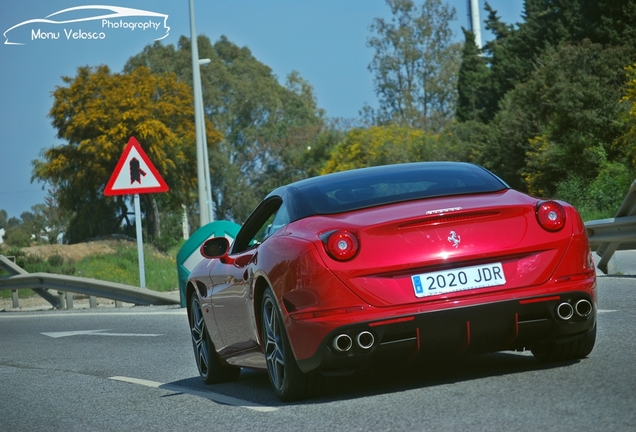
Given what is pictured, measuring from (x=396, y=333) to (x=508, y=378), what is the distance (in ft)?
2.62

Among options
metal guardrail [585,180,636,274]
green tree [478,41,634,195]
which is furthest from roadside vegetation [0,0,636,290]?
metal guardrail [585,180,636,274]

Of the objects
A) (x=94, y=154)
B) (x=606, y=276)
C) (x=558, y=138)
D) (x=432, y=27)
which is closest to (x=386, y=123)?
(x=432, y=27)

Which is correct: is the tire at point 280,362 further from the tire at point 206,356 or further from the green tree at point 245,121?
the green tree at point 245,121

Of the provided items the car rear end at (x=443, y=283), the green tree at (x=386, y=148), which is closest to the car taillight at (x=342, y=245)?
the car rear end at (x=443, y=283)

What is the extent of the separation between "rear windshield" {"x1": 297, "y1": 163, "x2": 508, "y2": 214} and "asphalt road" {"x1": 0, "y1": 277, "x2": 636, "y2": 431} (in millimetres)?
1020

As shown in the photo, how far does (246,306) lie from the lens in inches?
284

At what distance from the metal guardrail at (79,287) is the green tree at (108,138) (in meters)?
36.1

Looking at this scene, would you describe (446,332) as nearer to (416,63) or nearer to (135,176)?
(135,176)

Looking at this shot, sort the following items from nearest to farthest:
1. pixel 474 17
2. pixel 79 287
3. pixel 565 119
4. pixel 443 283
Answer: pixel 443 283, pixel 79 287, pixel 565 119, pixel 474 17

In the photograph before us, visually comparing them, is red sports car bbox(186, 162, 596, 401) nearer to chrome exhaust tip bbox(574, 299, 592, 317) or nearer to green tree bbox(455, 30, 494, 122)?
chrome exhaust tip bbox(574, 299, 592, 317)

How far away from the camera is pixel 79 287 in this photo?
20.5 metres

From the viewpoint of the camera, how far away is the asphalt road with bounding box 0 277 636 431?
544 cm

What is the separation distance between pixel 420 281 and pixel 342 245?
1.41 ft

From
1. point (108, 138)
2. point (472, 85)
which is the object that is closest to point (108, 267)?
point (108, 138)
